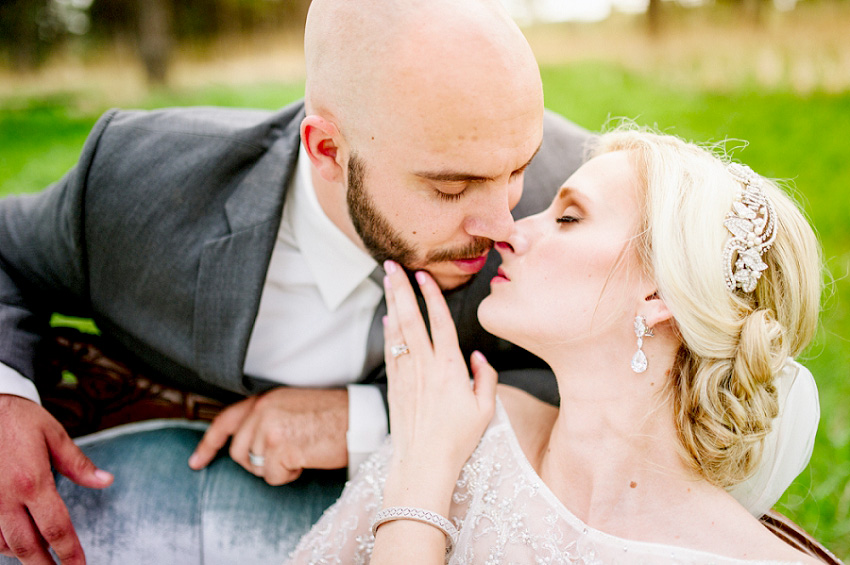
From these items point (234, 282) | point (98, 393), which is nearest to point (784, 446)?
point (234, 282)

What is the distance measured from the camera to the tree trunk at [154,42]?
39.2 feet

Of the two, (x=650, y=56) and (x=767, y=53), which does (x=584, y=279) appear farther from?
(x=650, y=56)

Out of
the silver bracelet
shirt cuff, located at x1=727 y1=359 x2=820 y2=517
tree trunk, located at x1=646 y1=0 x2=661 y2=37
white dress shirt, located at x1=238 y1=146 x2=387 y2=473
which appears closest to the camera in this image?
the silver bracelet

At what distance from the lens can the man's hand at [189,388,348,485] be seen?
2344mm

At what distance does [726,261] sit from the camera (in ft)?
5.89

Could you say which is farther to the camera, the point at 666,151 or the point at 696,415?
the point at 666,151

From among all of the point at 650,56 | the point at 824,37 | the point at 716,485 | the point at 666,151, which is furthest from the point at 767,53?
the point at 716,485

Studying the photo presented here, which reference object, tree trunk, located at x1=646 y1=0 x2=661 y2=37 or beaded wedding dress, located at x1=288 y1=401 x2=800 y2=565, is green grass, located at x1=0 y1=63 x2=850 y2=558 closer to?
tree trunk, located at x1=646 y1=0 x2=661 y2=37

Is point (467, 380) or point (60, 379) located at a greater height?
point (467, 380)

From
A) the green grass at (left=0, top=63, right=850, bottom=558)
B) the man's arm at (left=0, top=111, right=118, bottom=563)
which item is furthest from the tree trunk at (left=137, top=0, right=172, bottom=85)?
the man's arm at (left=0, top=111, right=118, bottom=563)

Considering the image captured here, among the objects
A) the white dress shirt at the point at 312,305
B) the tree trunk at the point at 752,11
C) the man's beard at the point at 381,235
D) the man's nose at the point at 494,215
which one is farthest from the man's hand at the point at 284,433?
the tree trunk at the point at 752,11

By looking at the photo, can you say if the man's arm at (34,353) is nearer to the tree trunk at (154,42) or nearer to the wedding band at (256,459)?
the wedding band at (256,459)

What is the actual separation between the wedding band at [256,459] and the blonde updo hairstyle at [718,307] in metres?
1.51

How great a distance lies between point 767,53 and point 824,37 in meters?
0.61
